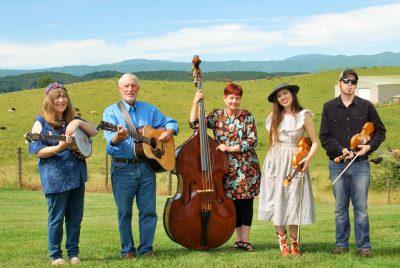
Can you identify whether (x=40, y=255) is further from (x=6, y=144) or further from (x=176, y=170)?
(x=6, y=144)

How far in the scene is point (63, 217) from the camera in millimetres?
6934

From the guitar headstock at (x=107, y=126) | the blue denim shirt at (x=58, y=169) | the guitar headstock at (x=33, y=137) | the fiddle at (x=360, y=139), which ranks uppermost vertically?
the guitar headstock at (x=107, y=126)

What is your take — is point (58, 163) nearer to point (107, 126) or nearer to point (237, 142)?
point (107, 126)

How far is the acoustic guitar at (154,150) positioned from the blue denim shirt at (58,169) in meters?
0.71

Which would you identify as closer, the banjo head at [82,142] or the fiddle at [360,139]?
the banjo head at [82,142]

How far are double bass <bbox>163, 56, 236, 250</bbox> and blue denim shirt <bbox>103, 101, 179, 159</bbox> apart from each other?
36 cm

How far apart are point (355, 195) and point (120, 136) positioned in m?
2.78

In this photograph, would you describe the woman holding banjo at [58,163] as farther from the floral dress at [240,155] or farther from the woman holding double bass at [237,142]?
the floral dress at [240,155]

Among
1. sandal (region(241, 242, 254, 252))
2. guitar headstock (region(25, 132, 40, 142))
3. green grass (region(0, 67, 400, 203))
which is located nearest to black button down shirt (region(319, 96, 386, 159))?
sandal (region(241, 242, 254, 252))

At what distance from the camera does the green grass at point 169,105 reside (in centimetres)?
3775

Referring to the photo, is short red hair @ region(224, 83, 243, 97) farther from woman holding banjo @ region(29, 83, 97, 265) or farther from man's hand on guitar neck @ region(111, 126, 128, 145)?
woman holding banjo @ region(29, 83, 97, 265)

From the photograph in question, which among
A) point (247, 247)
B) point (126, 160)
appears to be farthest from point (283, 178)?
point (126, 160)

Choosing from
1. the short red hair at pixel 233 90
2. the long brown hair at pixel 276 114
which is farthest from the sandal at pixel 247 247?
the short red hair at pixel 233 90

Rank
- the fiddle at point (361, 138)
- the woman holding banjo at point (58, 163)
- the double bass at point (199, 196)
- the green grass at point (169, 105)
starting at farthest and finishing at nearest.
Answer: the green grass at point (169, 105), the double bass at point (199, 196), the fiddle at point (361, 138), the woman holding banjo at point (58, 163)
